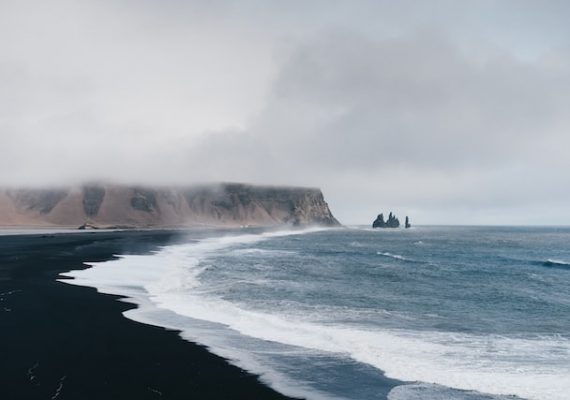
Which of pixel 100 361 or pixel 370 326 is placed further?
pixel 370 326

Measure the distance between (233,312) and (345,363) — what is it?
972 cm

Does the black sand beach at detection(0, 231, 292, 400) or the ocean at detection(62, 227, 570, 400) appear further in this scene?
the ocean at detection(62, 227, 570, 400)

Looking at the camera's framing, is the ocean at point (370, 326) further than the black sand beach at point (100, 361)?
Yes

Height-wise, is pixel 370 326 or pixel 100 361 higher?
pixel 100 361

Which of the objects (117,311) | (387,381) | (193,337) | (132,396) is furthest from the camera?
(117,311)

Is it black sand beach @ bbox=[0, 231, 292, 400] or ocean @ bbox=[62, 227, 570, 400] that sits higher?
black sand beach @ bbox=[0, 231, 292, 400]

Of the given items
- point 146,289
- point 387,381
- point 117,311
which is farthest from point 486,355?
point 146,289

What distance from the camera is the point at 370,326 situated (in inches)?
858

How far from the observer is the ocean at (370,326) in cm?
1402

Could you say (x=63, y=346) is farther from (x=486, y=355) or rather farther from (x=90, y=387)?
(x=486, y=355)

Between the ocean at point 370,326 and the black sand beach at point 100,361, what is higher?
the black sand beach at point 100,361

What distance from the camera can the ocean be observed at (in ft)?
46.0

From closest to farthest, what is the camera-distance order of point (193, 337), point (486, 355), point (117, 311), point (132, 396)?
point (132, 396) → point (486, 355) → point (193, 337) → point (117, 311)

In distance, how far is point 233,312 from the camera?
24.4 meters
